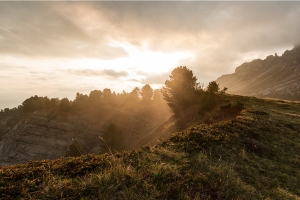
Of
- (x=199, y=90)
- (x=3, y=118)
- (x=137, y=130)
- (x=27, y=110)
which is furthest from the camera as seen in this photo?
(x=3, y=118)

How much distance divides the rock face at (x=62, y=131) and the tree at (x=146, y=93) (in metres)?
18.9

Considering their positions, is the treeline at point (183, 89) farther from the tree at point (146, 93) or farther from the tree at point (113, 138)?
the tree at point (146, 93)

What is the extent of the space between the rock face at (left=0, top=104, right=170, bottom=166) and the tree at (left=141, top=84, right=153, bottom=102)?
18.9m

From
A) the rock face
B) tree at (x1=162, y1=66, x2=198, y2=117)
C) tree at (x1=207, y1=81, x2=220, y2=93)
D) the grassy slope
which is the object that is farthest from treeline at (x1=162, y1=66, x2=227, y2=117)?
the grassy slope

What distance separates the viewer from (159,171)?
5.65 meters

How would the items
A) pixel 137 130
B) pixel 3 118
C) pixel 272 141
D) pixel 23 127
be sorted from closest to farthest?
1. pixel 272 141
2. pixel 23 127
3. pixel 137 130
4. pixel 3 118

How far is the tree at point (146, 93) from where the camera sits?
398 ft

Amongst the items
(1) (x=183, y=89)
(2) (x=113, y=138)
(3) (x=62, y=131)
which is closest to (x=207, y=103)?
(1) (x=183, y=89)

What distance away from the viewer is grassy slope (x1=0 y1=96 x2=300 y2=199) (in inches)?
181

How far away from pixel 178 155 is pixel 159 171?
2.13 metres

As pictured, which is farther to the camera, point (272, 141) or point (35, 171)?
point (272, 141)

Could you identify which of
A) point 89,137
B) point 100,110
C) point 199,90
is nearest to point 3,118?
point 100,110

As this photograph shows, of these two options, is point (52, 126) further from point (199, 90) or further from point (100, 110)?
point (199, 90)

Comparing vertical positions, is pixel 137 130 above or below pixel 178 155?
below
